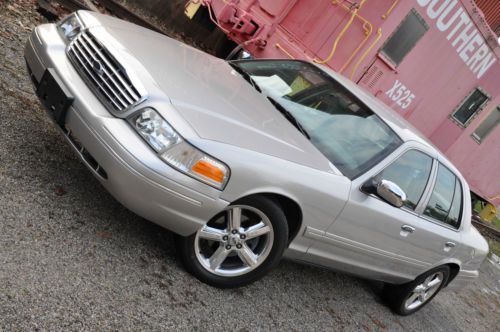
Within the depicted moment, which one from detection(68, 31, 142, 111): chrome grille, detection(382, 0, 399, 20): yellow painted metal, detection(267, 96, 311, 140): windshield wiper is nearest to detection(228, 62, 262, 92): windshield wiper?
detection(267, 96, 311, 140): windshield wiper

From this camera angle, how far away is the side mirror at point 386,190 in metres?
3.67

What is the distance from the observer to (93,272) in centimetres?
306

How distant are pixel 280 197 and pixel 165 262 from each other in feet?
2.99

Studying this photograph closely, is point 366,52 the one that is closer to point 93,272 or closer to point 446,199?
point 446,199

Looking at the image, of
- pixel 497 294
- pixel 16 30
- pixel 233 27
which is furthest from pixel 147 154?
pixel 497 294

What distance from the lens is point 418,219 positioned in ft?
14.3

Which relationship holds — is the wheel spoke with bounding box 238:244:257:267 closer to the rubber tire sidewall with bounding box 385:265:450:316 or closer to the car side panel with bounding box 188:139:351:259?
the car side panel with bounding box 188:139:351:259

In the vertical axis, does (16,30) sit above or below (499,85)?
below

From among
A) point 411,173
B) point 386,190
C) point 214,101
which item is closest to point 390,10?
point 411,173

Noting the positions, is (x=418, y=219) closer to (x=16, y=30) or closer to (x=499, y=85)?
(x=16, y=30)

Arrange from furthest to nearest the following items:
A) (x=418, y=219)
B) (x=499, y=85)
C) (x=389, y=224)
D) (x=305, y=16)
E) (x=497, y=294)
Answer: (x=499, y=85) < (x=497, y=294) < (x=305, y=16) < (x=418, y=219) < (x=389, y=224)

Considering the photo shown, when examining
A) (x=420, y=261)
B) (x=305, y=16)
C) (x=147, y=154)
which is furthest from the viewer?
(x=305, y=16)

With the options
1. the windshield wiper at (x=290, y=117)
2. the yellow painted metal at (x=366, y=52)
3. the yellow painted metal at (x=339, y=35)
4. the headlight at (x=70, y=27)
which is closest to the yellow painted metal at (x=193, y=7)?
the yellow painted metal at (x=339, y=35)

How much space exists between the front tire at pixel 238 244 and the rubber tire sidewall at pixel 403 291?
2072mm
